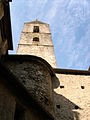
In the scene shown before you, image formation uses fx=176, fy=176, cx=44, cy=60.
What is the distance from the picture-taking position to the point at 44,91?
7.72m

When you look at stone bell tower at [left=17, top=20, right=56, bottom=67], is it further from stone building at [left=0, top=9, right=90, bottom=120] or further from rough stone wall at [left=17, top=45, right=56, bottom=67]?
stone building at [left=0, top=9, right=90, bottom=120]

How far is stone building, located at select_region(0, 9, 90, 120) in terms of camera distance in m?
5.08

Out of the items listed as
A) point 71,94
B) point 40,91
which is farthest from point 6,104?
point 71,94

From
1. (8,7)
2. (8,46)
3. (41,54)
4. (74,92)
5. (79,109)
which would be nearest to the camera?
(79,109)

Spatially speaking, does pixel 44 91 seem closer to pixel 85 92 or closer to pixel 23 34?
pixel 85 92

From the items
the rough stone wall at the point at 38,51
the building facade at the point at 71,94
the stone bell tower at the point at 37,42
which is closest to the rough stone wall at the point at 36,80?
the building facade at the point at 71,94

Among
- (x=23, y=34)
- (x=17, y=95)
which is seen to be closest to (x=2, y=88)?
(x=17, y=95)

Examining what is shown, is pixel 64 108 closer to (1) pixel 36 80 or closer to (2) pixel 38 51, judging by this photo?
(1) pixel 36 80

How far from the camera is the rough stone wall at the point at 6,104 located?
179 inches

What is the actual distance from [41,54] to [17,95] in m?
10.7

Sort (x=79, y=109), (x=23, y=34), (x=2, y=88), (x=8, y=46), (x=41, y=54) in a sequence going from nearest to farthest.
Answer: (x=2, y=88) < (x=79, y=109) < (x=8, y=46) < (x=41, y=54) < (x=23, y=34)

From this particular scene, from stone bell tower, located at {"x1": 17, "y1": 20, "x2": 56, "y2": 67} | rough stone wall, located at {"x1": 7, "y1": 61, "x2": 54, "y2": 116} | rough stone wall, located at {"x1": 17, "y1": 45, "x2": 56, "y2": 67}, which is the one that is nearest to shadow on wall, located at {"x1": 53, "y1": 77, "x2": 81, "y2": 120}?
rough stone wall, located at {"x1": 7, "y1": 61, "x2": 54, "y2": 116}

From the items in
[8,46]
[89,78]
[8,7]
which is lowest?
[89,78]

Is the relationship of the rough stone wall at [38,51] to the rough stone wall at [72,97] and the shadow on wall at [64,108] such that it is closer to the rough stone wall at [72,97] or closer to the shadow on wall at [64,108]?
the rough stone wall at [72,97]
